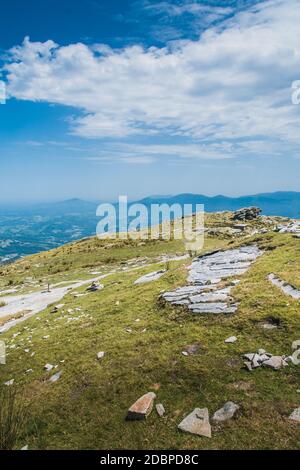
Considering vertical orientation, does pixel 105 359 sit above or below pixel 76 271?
above

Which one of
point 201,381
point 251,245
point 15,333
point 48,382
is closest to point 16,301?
point 15,333

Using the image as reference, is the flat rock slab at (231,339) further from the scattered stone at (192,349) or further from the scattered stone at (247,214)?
the scattered stone at (247,214)

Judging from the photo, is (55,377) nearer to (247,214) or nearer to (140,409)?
(140,409)

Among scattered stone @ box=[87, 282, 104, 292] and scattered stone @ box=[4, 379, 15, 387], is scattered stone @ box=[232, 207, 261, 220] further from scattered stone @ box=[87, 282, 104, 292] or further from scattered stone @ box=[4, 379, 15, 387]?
scattered stone @ box=[4, 379, 15, 387]

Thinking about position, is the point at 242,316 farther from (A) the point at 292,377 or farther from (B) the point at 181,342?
(A) the point at 292,377

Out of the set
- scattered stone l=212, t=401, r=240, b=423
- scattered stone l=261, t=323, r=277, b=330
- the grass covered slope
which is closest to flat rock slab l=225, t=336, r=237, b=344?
the grass covered slope

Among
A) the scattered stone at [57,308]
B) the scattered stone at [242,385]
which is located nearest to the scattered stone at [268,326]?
the scattered stone at [242,385]
